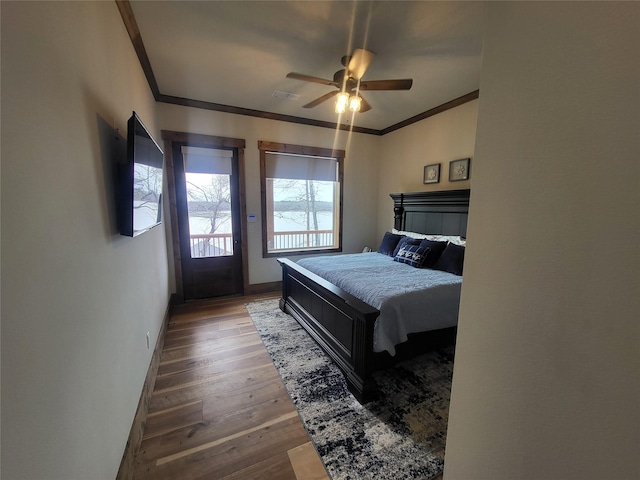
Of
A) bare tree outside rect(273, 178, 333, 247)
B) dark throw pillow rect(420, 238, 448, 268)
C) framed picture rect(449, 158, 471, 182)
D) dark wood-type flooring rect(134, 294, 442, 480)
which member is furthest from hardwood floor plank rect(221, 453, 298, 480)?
framed picture rect(449, 158, 471, 182)

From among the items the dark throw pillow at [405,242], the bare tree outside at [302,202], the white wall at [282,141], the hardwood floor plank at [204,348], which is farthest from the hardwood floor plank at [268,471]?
the bare tree outside at [302,202]

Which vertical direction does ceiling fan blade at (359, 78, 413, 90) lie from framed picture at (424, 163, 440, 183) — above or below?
above

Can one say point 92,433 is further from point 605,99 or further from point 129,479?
point 605,99

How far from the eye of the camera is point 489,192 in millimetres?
761

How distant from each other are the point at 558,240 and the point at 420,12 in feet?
6.75

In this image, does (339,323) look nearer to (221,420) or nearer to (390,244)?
(221,420)

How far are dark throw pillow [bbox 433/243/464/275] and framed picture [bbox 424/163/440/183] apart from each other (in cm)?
126

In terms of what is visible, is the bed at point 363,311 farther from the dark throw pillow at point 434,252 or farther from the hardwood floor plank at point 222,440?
the hardwood floor plank at point 222,440

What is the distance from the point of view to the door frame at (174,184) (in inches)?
136

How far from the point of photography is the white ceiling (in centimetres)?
187

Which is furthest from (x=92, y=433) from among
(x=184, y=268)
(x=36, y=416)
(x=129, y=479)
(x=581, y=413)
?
(x=184, y=268)

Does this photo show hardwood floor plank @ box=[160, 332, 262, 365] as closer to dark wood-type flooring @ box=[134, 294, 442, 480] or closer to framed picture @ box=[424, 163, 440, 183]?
dark wood-type flooring @ box=[134, 294, 442, 480]

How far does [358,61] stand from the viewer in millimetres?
2305

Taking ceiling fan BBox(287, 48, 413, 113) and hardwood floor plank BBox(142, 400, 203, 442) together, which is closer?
hardwood floor plank BBox(142, 400, 203, 442)
